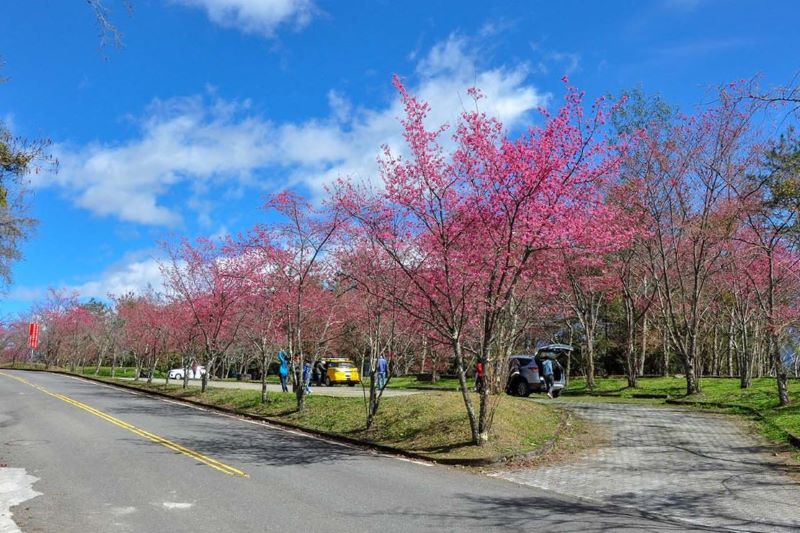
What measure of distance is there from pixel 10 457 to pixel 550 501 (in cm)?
988

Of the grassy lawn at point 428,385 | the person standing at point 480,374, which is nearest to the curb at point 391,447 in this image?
the person standing at point 480,374

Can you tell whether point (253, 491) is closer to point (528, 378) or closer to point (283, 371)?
point (528, 378)

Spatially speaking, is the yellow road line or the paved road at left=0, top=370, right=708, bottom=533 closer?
the paved road at left=0, top=370, right=708, bottom=533

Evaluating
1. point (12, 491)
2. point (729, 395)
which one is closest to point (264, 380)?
point (12, 491)

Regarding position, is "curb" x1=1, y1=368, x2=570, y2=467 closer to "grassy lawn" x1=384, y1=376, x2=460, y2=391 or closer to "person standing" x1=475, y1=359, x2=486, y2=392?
"person standing" x1=475, y1=359, x2=486, y2=392

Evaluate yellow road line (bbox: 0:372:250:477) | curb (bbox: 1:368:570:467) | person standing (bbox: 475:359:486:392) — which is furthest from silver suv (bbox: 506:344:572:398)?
yellow road line (bbox: 0:372:250:477)

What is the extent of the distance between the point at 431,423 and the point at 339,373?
23.3 m

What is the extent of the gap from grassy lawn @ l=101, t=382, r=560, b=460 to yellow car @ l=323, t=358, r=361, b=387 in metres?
16.6

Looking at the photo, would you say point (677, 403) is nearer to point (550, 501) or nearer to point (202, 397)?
point (550, 501)

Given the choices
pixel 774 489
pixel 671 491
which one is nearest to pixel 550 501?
pixel 671 491

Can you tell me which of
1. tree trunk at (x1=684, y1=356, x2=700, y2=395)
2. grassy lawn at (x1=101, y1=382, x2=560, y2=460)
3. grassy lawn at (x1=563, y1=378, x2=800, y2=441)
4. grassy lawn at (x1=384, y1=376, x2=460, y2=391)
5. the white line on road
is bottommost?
grassy lawn at (x1=384, y1=376, x2=460, y2=391)

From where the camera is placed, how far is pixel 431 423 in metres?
13.6

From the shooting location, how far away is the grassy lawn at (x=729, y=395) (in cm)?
1396

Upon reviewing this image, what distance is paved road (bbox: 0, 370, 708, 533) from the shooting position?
6.86 metres
